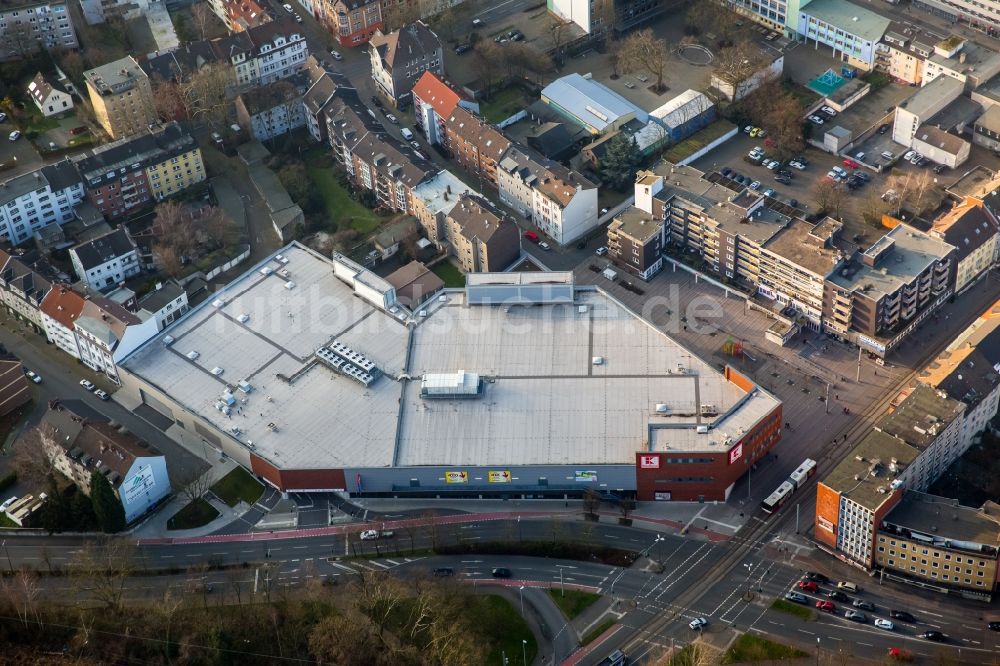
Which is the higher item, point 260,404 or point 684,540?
point 260,404

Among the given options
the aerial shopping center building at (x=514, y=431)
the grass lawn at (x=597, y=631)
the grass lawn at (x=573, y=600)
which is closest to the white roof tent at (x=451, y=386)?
the aerial shopping center building at (x=514, y=431)

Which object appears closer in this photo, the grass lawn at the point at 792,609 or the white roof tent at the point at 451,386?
the grass lawn at the point at 792,609

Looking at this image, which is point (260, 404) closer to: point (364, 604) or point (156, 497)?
point (156, 497)

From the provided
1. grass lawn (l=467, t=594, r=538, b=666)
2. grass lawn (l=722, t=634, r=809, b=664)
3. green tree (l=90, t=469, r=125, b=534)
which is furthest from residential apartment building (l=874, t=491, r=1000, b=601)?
green tree (l=90, t=469, r=125, b=534)

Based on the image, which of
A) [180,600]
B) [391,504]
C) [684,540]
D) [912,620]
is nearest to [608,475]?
[684,540]

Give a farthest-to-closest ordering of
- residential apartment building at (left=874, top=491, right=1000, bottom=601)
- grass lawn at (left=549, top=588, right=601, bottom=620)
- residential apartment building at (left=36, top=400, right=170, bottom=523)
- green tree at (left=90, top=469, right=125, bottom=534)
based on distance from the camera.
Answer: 1. residential apartment building at (left=36, top=400, right=170, bottom=523)
2. green tree at (left=90, top=469, right=125, bottom=534)
3. grass lawn at (left=549, top=588, right=601, bottom=620)
4. residential apartment building at (left=874, top=491, right=1000, bottom=601)

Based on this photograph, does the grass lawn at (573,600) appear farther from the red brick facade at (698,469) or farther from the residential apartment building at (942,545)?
the residential apartment building at (942,545)

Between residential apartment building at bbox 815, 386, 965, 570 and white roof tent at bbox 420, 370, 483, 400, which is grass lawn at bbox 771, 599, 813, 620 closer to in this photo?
residential apartment building at bbox 815, 386, 965, 570
